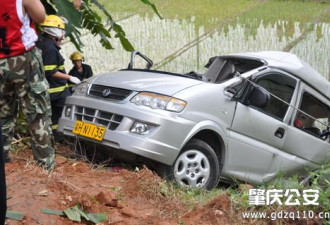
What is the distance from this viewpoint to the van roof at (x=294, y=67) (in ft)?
20.6

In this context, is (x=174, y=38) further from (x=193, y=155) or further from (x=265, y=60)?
(x=193, y=155)

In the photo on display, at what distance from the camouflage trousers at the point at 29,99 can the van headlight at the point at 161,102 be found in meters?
0.91

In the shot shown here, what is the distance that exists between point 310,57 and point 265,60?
644cm

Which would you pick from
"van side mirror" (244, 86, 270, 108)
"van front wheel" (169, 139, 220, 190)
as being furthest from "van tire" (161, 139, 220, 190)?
"van side mirror" (244, 86, 270, 108)

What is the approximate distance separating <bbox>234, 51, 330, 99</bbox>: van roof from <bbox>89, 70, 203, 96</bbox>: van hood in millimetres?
1185

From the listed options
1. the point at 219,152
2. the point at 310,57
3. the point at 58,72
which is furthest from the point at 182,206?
the point at 310,57

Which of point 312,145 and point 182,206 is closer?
point 182,206

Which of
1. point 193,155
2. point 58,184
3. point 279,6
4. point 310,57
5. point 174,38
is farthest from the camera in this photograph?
point 279,6

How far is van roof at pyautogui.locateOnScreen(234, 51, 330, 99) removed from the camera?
20.6 feet

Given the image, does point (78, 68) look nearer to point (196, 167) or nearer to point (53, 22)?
point (53, 22)

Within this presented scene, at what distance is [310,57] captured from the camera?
12273 mm

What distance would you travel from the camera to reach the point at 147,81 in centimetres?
552

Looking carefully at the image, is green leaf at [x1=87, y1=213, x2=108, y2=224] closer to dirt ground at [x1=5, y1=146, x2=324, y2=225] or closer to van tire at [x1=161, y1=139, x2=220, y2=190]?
dirt ground at [x1=5, y1=146, x2=324, y2=225]

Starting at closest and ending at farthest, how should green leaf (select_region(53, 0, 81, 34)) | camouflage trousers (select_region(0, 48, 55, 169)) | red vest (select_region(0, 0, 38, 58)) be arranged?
red vest (select_region(0, 0, 38, 58)) < camouflage trousers (select_region(0, 48, 55, 169)) < green leaf (select_region(53, 0, 81, 34))
